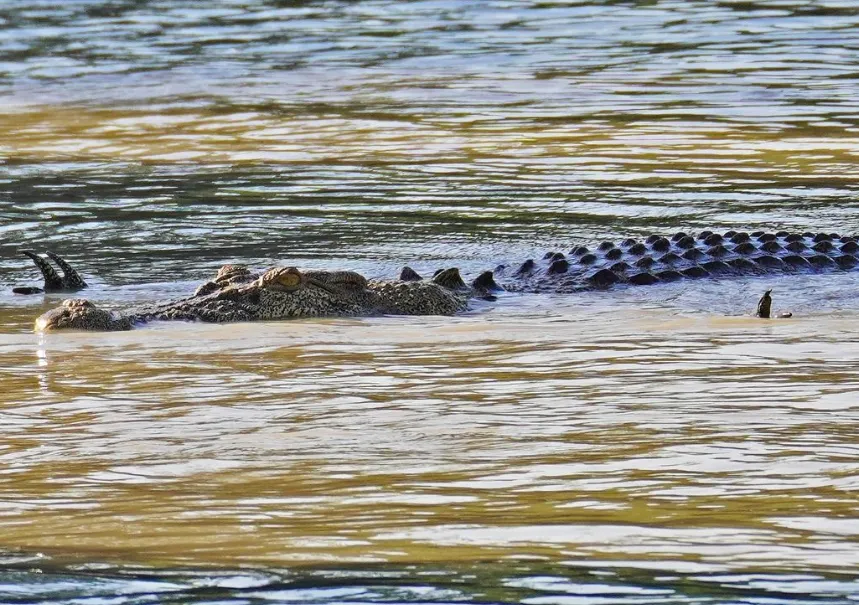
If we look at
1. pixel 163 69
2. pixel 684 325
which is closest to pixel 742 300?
pixel 684 325

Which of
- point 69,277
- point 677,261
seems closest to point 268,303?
point 69,277

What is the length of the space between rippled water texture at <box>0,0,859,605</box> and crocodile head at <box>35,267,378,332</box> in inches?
7.6

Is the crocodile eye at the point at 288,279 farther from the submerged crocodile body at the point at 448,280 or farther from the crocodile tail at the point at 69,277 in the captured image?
the crocodile tail at the point at 69,277

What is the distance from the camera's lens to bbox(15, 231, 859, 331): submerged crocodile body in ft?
27.0

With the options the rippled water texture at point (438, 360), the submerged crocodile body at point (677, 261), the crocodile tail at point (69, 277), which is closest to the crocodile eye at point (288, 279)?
the rippled water texture at point (438, 360)

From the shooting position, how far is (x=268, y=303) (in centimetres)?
834

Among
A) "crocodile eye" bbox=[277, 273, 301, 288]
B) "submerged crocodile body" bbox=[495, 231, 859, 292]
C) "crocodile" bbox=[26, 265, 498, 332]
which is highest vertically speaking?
"crocodile eye" bbox=[277, 273, 301, 288]

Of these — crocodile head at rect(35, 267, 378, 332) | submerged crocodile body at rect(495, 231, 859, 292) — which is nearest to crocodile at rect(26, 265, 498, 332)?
crocodile head at rect(35, 267, 378, 332)

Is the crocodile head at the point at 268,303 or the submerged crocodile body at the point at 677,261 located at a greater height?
the crocodile head at the point at 268,303

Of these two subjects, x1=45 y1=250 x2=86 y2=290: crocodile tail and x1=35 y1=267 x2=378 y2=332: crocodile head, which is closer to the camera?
x1=35 y1=267 x2=378 y2=332: crocodile head

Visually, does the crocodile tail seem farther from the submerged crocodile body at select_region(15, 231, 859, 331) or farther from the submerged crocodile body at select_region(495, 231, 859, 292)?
the submerged crocodile body at select_region(495, 231, 859, 292)

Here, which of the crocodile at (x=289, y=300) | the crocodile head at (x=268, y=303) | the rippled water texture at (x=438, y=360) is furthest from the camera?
the crocodile at (x=289, y=300)

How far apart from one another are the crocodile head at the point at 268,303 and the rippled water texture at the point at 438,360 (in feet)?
0.63

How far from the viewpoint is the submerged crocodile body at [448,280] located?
27.0 ft
